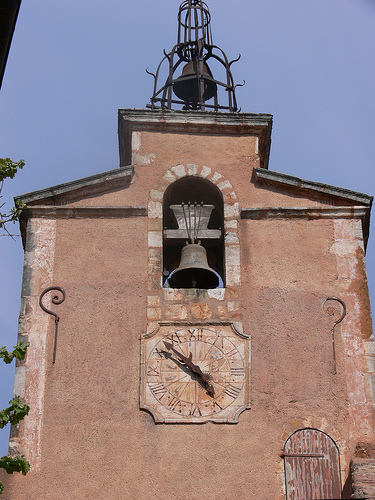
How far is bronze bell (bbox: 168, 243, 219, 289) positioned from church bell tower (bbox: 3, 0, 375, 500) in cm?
2

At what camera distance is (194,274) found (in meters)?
10.5

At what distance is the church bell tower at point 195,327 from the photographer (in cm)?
934

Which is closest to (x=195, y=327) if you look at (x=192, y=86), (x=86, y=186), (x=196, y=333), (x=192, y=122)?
(x=196, y=333)

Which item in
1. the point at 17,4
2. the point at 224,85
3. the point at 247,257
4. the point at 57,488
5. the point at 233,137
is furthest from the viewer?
the point at 224,85

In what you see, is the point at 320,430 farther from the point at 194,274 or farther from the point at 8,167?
the point at 8,167

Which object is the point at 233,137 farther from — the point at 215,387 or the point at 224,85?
the point at 215,387

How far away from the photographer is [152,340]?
393 inches

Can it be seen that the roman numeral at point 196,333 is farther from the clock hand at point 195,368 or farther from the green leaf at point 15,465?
the green leaf at point 15,465

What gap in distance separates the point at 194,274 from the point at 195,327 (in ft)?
2.30

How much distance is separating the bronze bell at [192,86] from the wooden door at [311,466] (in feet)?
16.5

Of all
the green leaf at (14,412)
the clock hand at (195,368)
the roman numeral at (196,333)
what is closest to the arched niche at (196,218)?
the roman numeral at (196,333)

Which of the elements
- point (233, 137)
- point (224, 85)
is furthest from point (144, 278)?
point (224, 85)

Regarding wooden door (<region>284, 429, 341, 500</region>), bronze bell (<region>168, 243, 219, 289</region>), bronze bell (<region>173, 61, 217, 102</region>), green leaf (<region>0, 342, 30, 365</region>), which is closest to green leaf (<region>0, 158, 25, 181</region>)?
green leaf (<region>0, 342, 30, 365</region>)

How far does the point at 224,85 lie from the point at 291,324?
3.81m
